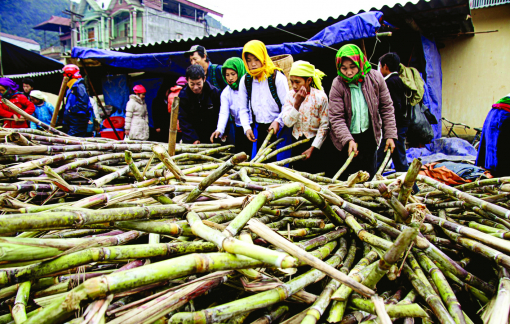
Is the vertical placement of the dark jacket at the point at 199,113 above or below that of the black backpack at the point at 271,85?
below

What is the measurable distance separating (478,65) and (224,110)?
7.06m

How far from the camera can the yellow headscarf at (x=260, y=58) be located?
3.64m

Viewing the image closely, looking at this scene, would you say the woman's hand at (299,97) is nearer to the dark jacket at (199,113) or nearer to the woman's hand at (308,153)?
the woman's hand at (308,153)

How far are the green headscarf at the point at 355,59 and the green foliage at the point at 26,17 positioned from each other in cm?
4518

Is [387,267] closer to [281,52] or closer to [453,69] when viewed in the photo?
[281,52]

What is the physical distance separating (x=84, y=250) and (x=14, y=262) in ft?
0.63

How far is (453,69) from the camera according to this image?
7.59 meters

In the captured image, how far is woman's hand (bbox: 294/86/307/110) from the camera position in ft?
10.6

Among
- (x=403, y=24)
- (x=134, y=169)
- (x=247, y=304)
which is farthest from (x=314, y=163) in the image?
(x=403, y=24)

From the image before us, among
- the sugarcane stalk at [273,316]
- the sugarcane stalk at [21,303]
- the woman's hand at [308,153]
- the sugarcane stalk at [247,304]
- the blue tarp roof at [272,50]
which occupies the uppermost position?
the blue tarp roof at [272,50]

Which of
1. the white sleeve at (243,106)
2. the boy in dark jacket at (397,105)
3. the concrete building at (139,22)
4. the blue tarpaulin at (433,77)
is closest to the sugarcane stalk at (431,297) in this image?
the boy in dark jacket at (397,105)

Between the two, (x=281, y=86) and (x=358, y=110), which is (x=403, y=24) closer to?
(x=281, y=86)

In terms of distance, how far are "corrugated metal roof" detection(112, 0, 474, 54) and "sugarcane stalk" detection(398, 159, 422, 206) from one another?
5.29m

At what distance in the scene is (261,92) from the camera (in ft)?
12.8
